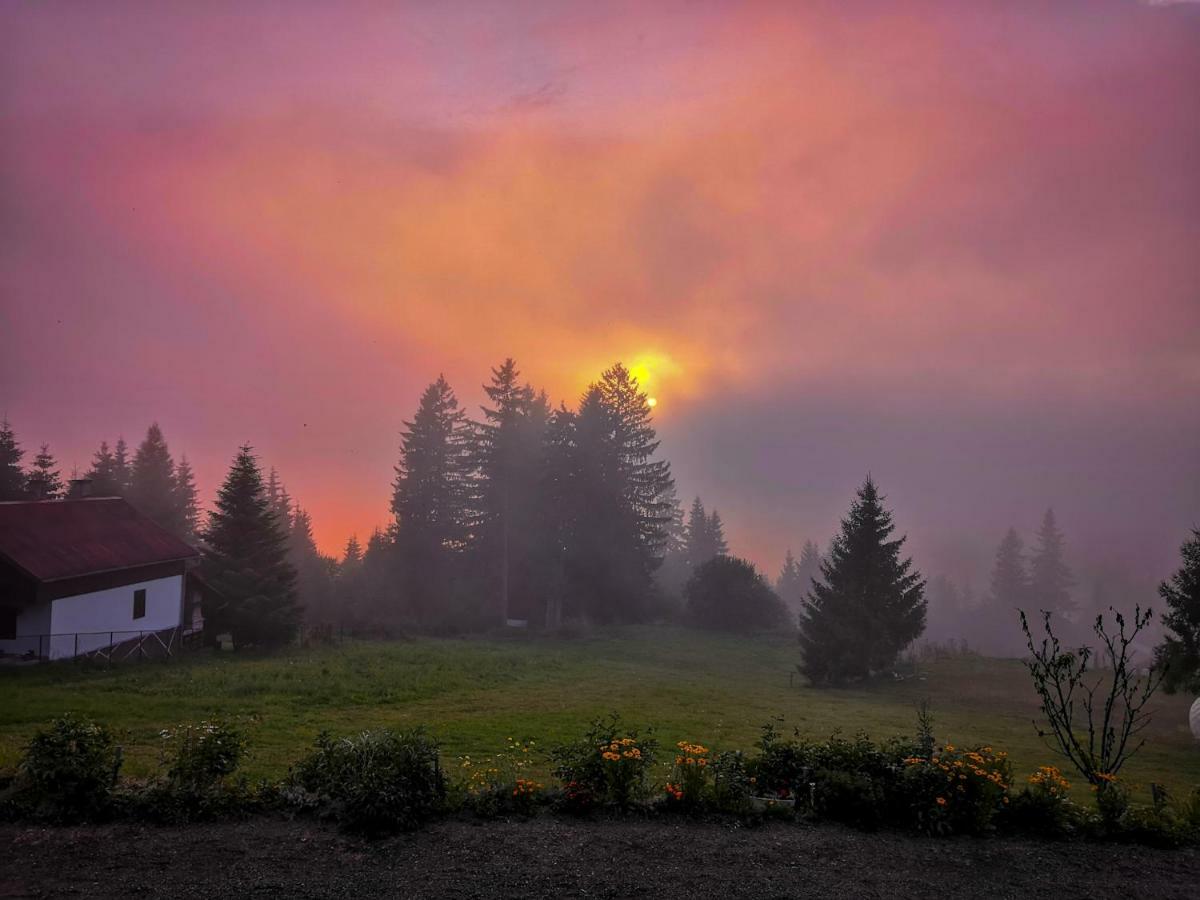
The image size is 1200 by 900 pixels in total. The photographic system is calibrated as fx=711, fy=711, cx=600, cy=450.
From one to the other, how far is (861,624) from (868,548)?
12.6 feet

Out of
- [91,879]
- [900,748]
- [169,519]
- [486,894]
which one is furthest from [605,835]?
[169,519]

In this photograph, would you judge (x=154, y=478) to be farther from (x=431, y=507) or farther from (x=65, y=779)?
(x=65, y=779)

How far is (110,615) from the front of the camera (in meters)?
27.3

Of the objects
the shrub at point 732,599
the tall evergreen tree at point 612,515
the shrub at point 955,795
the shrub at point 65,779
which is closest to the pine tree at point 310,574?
the tall evergreen tree at point 612,515

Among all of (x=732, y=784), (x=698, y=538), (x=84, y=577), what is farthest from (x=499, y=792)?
(x=698, y=538)

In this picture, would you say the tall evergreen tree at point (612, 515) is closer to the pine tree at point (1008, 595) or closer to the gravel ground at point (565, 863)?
the gravel ground at point (565, 863)

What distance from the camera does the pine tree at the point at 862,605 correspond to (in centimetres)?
3266

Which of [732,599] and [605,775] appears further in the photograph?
[732,599]

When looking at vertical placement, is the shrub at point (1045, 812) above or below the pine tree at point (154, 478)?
below

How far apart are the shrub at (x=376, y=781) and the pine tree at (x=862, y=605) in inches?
1062

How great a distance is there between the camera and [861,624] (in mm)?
33062

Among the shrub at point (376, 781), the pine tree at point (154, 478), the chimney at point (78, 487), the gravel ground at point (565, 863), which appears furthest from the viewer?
the pine tree at point (154, 478)

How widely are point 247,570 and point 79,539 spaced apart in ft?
21.0

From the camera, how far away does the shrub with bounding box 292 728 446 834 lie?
775 cm
